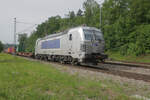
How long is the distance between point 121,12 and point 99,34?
71.4 feet

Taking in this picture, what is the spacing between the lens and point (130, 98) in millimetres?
5055

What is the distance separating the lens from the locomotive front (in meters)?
13.4

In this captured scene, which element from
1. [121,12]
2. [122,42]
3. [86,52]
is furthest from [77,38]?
[121,12]

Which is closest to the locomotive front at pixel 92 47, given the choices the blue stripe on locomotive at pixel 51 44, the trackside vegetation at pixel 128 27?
the blue stripe on locomotive at pixel 51 44

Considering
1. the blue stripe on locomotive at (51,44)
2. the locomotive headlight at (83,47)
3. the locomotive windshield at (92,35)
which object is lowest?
the locomotive headlight at (83,47)

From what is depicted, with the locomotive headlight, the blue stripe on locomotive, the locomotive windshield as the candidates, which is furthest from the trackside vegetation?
the locomotive headlight

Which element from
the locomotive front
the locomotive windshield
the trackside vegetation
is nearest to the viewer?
the locomotive front

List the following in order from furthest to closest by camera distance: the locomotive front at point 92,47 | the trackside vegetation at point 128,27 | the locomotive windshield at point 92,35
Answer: the trackside vegetation at point 128,27, the locomotive windshield at point 92,35, the locomotive front at point 92,47

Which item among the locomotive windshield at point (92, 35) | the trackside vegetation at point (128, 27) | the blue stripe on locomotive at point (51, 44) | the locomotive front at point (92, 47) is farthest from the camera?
the trackside vegetation at point (128, 27)

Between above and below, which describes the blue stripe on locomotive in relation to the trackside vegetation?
below

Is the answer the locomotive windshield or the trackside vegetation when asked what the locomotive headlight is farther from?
the trackside vegetation

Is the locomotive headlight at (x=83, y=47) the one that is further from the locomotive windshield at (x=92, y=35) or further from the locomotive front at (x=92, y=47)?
the locomotive windshield at (x=92, y=35)

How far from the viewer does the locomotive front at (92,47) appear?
1338 centimetres

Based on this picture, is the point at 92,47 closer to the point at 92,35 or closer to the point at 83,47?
the point at 83,47
